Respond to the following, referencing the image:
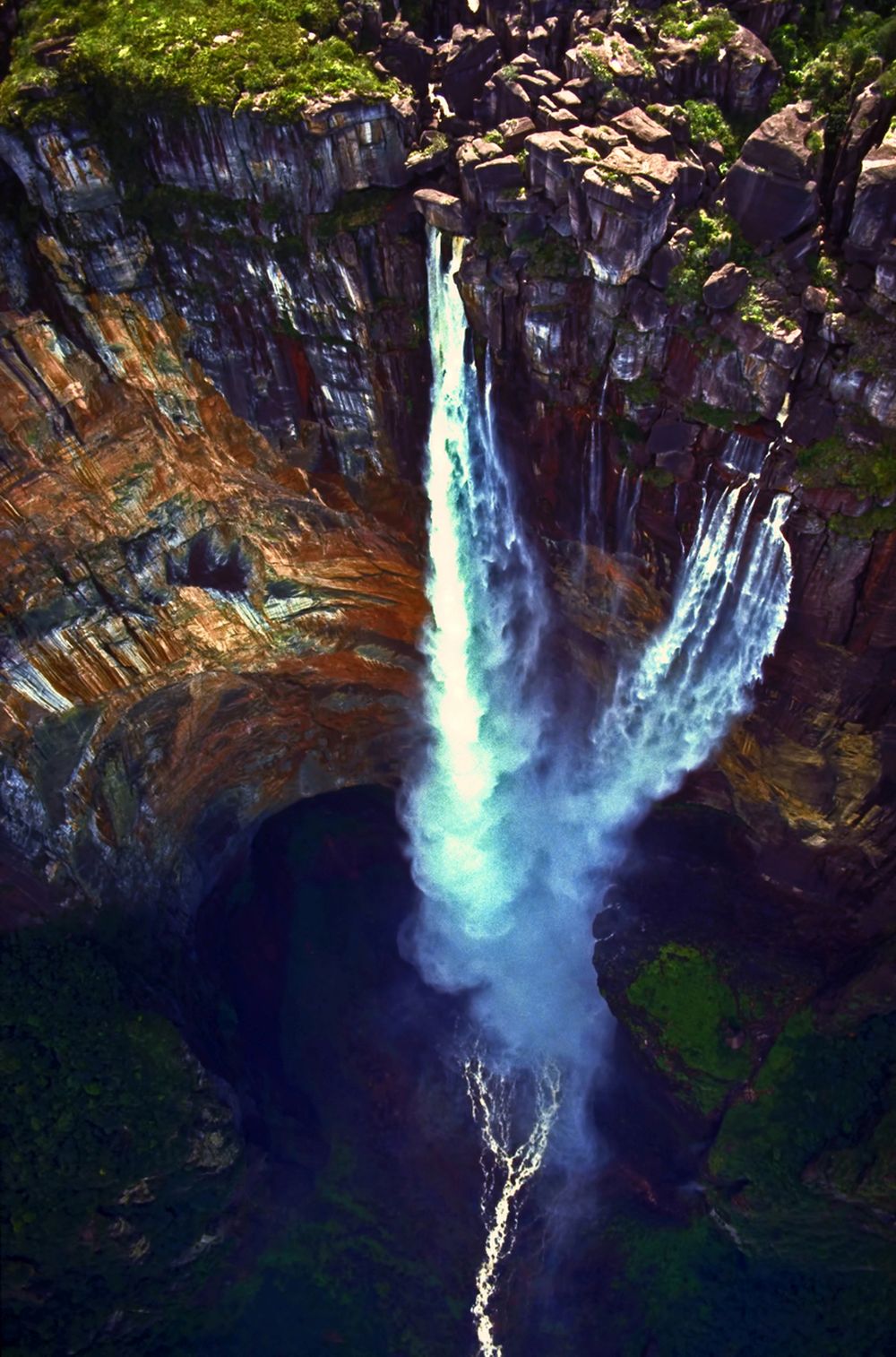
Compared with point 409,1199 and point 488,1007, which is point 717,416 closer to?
point 488,1007

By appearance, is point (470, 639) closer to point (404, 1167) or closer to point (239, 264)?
point (239, 264)

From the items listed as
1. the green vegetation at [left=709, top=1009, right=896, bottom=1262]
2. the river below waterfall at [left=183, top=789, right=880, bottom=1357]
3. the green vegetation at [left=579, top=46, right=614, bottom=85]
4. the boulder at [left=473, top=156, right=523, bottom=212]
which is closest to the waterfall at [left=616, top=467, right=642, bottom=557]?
the boulder at [left=473, top=156, right=523, bottom=212]

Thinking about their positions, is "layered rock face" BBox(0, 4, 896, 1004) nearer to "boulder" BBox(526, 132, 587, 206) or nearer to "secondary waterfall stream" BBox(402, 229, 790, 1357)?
"boulder" BBox(526, 132, 587, 206)

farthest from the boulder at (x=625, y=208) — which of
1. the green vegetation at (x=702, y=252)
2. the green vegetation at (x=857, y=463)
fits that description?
the green vegetation at (x=857, y=463)

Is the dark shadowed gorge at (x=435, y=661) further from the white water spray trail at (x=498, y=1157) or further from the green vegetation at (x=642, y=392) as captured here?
the white water spray trail at (x=498, y=1157)

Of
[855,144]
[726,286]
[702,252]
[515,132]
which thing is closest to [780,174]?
[855,144]
